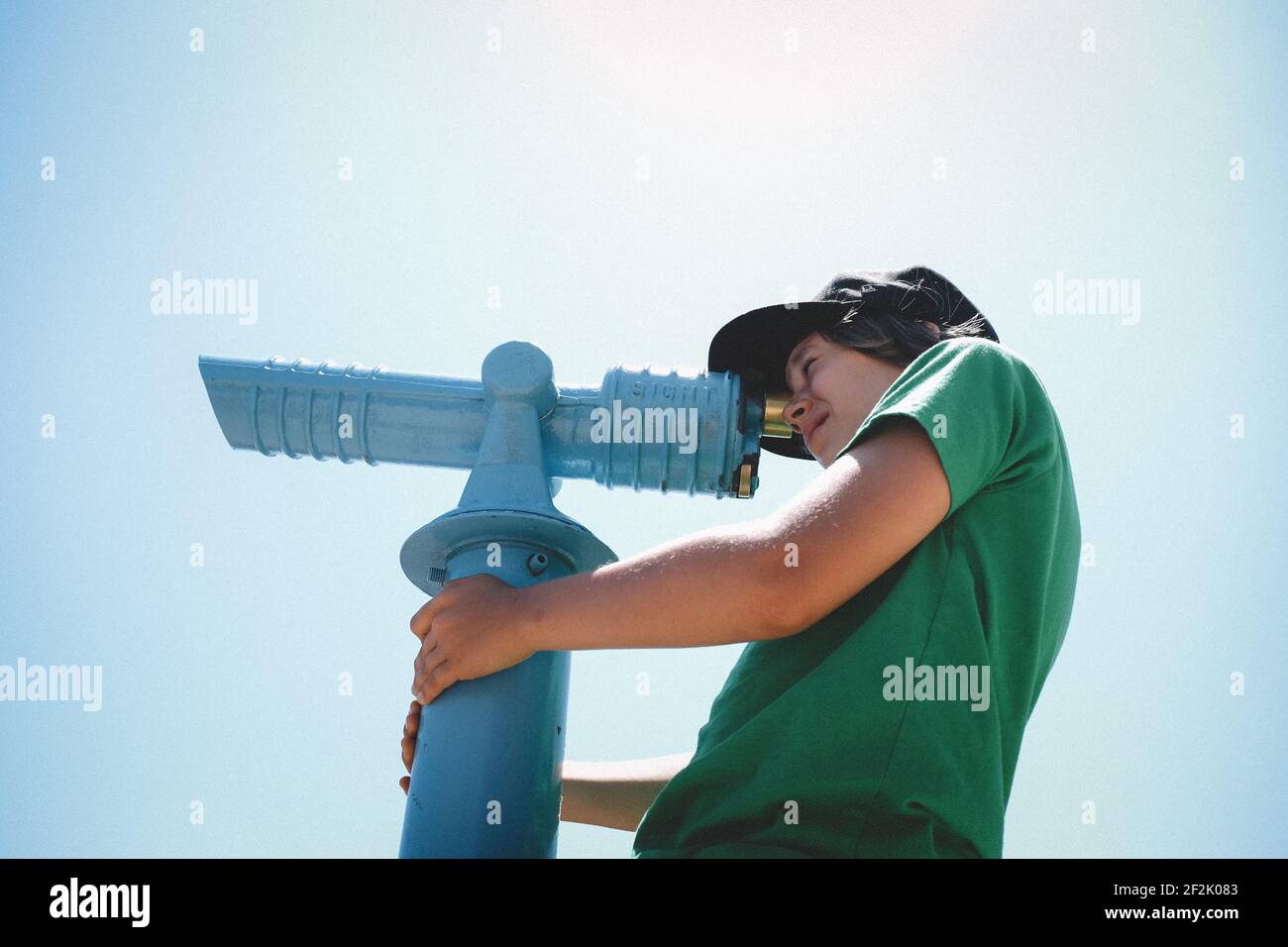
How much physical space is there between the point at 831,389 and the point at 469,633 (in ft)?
3.25

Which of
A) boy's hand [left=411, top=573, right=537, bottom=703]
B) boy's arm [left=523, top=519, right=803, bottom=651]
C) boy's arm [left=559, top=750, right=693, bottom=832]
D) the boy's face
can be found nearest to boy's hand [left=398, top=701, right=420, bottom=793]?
boy's hand [left=411, top=573, right=537, bottom=703]

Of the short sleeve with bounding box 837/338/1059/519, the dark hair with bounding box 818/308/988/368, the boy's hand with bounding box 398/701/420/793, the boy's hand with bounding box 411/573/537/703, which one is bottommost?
the boy's hand with bounding box 398/701/420/793

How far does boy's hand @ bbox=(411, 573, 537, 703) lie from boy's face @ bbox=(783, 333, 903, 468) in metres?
0.79

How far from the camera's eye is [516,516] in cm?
237

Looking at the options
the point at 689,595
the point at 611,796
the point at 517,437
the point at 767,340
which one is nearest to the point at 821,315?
the point at 767,340

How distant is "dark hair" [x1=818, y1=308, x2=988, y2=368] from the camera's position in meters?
2.50

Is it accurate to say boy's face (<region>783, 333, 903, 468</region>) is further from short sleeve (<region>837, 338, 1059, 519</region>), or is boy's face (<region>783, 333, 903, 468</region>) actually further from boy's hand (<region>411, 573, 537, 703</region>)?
boy's hand (<region>411, 573, 537, 703</region>)

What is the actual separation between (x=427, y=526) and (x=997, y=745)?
1.23m

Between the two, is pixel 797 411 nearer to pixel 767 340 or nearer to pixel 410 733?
pixel 767 340

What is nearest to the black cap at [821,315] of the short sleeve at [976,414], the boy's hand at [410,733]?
the short sleeve at [976,414]

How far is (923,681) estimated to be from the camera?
1834mm

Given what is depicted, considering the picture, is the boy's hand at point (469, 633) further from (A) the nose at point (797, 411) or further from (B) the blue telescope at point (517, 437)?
(A) the nose at point (797, 411)
